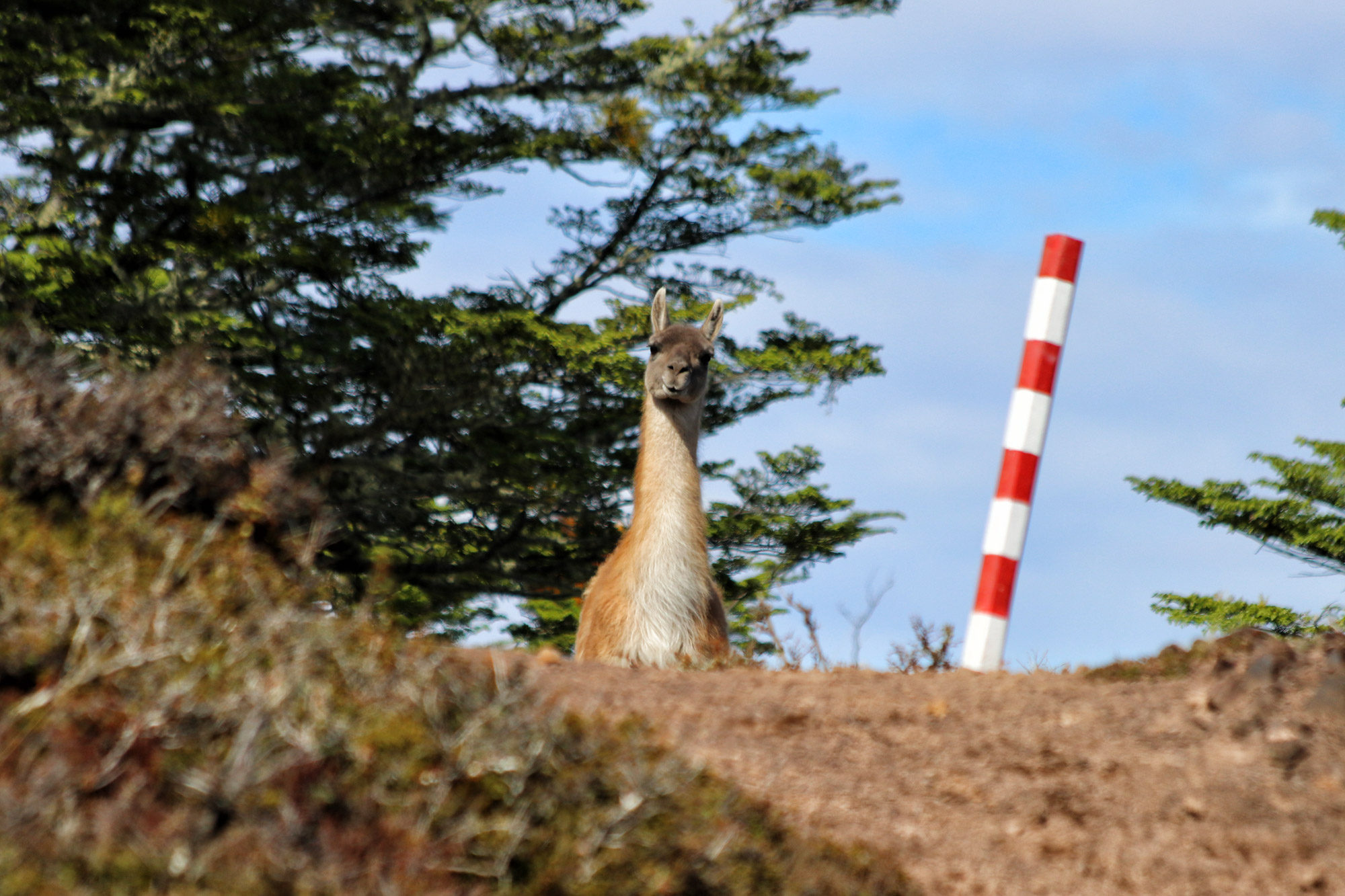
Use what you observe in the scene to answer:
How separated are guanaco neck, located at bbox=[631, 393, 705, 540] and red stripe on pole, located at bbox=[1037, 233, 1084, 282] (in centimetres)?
282

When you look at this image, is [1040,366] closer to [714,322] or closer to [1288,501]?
[714,322]

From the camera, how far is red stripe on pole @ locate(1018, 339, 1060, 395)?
26.0 feet

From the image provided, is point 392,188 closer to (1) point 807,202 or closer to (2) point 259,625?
(1) point 807,202

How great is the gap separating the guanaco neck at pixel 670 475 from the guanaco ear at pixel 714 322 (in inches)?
37.0

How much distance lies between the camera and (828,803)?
5.71m

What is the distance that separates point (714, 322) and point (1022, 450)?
11.4ft

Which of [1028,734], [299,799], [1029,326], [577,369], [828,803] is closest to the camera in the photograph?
[299,799]

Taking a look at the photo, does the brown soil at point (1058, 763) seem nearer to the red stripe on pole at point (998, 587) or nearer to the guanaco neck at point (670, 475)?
the red stripe on pole at point (998, 587)

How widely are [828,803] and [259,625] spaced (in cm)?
260

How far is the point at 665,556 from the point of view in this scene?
8.95 m

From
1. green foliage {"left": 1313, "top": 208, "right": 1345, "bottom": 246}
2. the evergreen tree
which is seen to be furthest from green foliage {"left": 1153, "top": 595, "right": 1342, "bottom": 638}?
green foliage {"left": 1313, "top": 208, "right": 1345, "bottom": 246}

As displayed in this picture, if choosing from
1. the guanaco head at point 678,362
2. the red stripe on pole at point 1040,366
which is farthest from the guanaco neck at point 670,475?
the red stripe on pole at point 1040,366

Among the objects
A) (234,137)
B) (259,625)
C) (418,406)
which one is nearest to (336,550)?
(418,406)

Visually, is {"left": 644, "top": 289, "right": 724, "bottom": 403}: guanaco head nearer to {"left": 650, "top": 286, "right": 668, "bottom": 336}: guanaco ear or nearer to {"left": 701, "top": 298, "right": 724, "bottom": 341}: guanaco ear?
{"left": 650, "top": 286, "right": 668, "bottom": 336}: guanaco ear
